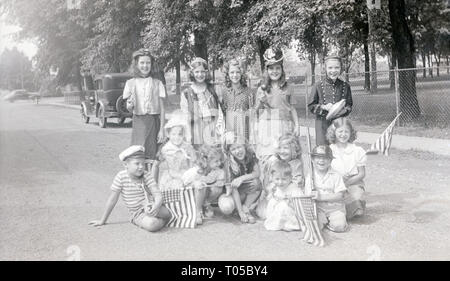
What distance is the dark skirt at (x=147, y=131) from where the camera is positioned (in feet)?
20.6

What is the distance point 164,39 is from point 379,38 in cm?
824

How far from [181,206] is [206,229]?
38 cm

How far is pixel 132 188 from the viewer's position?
16.6 ft

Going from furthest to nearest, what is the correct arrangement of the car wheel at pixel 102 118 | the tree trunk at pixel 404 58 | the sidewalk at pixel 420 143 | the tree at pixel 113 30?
the tree at pixel 113 30 < the car wheel at pixel 102 118 < the tree trunk at pixel 404 58 < the sidewalk at pixel 420 143

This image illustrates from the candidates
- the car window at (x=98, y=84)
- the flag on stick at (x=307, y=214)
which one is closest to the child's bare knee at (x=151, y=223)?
the flag on stick at (x=307, y=214)

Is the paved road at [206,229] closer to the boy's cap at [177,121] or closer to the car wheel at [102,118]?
the boy's cap at [177,121]

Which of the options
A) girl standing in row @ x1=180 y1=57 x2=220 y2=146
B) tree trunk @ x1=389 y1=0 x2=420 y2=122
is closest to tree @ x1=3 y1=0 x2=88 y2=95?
tree trunk @ x1=389 y1=0 x2=420 y2=122

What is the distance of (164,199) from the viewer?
16.8 ft

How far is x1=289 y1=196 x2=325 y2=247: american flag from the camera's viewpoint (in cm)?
462

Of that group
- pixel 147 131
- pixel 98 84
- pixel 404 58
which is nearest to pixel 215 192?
pixel 147 131

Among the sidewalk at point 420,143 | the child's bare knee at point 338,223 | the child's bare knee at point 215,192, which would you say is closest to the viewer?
the child's bare knee at point 338,223

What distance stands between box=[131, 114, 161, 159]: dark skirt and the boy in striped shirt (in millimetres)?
1222

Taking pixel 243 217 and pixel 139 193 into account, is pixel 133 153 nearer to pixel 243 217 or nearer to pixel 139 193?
pixel 139 193
